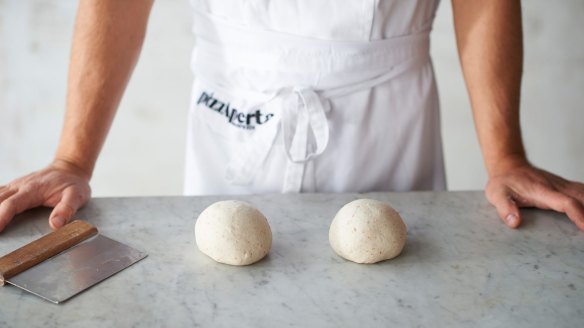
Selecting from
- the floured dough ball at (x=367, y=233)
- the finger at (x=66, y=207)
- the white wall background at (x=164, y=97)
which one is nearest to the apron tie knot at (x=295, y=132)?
the floured dough ball at (x=367, y=233)

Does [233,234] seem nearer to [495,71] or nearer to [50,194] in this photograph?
[50,194]

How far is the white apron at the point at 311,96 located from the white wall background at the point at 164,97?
50.9 inches

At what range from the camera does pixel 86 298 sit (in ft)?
3.11

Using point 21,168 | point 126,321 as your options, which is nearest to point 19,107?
point 21,168

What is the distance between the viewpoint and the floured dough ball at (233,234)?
1028mm

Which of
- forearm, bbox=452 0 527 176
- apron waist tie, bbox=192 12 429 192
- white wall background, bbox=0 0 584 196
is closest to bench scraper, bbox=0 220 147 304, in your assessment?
apron waist tie, bbox=192 12 429 192

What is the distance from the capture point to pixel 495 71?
1.42 m

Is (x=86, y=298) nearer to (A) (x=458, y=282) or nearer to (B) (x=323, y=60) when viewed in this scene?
(A) (x=458, y=282)

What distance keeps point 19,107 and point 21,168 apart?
30 centimetres

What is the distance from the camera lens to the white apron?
4.41 ft

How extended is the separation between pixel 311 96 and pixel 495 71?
436mm

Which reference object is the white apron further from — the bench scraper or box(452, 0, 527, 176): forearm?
the bench scraper

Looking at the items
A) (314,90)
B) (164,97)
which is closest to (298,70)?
(314,90)

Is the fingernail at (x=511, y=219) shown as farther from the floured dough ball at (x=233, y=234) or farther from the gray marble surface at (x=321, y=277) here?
the floured dough ball at (x=233, y=234)
